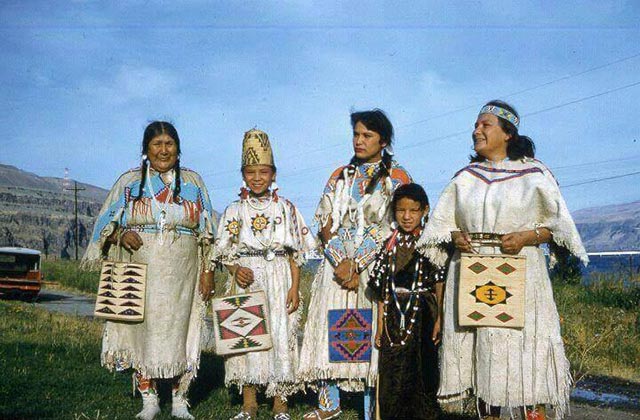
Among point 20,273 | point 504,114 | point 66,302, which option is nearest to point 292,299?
point 504,114

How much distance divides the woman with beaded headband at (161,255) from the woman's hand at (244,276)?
33cm

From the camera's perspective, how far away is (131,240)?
20.3 ft

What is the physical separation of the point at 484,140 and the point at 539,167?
400 mm

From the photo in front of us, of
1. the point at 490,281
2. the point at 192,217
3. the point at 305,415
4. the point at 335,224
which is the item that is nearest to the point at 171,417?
the point at 305,415

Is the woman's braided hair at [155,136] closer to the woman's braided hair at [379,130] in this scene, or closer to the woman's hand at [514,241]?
the woman's braided hair at [379,130]

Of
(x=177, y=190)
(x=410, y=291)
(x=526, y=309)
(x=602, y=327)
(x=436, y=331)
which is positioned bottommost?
(x=602, y=327)

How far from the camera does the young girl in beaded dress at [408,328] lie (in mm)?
5426

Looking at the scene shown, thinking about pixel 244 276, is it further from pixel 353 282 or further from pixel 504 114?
pixel 504 114

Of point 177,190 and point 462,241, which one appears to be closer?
point 462,241

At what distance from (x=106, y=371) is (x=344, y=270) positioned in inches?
143

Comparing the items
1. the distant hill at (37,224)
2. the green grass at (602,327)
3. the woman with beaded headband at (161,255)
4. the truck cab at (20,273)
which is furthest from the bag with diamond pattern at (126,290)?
the distant hill at (37,224)

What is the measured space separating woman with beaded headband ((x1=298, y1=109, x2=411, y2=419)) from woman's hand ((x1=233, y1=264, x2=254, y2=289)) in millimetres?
540

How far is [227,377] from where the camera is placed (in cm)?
632

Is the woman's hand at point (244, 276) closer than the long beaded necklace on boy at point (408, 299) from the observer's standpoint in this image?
No
